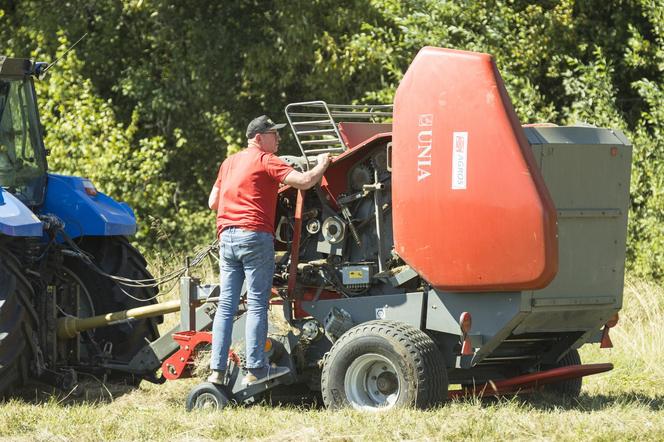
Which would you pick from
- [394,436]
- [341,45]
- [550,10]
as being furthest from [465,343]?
[341,45]

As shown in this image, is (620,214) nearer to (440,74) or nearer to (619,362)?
(440,74)

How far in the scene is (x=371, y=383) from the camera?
7582 mm

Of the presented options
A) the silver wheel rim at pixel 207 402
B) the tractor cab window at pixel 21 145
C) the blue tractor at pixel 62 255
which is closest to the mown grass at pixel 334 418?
the silver wheel rim at pixel 207 402

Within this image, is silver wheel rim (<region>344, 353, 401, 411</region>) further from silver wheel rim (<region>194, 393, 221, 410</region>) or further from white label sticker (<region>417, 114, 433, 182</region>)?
white label sticker (<region>417, 114, 433, 182</region>)

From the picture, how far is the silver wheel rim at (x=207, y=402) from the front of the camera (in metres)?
7.84

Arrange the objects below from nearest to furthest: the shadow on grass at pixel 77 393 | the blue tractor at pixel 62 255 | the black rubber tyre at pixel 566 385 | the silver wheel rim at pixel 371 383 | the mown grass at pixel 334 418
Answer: the mown grass at pixel 334 418 < the silver wheel rim at pixel 371 383 < the black rubber tyre at pixel 566 385 < the shadow on grass at pixel 77 393 < the blue tractor at pixel 62 255

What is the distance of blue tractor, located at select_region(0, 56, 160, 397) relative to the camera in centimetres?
875

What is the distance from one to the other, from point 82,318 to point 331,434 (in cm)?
316

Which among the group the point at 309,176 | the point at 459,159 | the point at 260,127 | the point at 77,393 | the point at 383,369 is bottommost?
the point at 77,393

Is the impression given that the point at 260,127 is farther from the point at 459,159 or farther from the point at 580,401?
the point at 580,401

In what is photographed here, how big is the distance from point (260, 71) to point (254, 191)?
9.11m

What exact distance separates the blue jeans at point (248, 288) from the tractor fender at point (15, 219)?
131 centimetres

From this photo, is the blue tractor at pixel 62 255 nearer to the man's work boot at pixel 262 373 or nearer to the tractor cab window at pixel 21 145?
the tractor cab window at pixel 21 145

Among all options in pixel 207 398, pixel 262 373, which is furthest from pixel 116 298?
pixel 262 373
